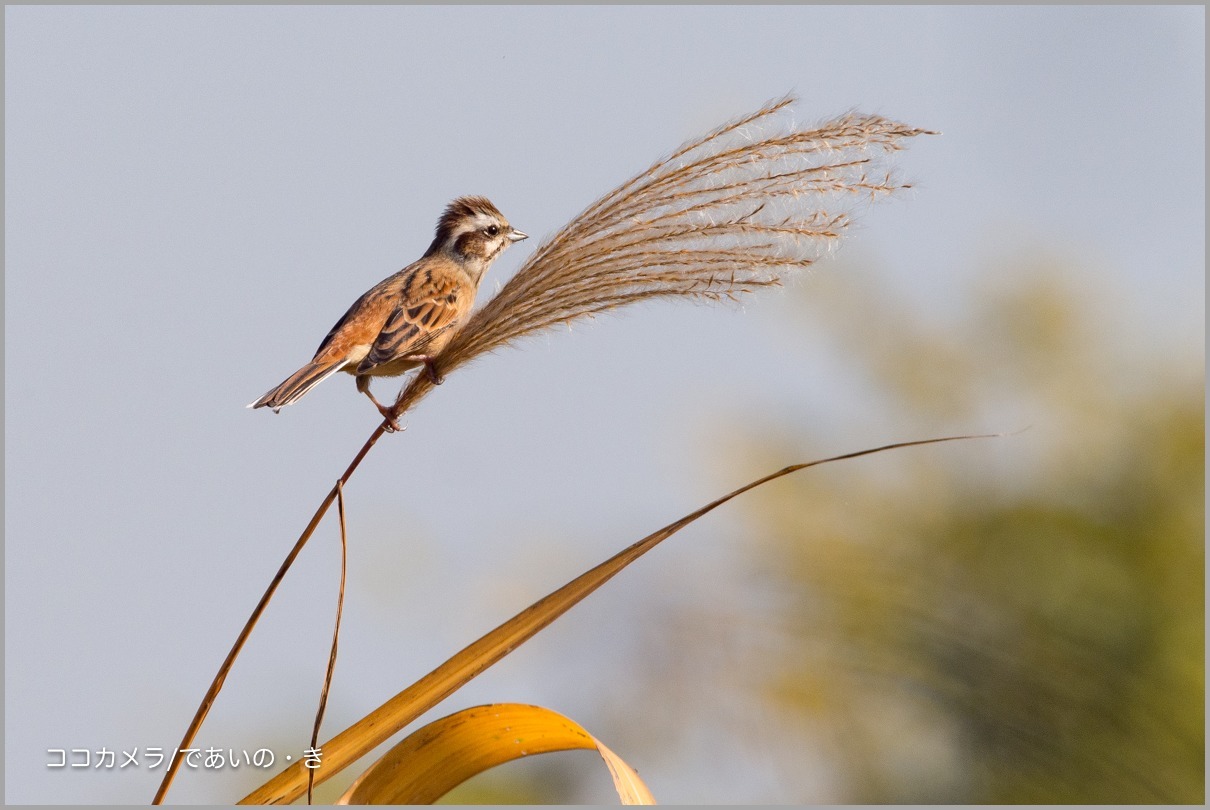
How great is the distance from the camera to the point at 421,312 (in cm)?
500

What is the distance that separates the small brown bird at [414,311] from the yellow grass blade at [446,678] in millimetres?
1737

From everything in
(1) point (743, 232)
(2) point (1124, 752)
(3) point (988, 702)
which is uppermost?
(1) point (743, 232)

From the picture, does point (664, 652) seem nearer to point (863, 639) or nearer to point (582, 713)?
point (582, 713)

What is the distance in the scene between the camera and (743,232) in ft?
9.43

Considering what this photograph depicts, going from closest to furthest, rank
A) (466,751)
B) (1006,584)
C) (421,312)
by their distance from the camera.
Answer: (466,751) → (421,312) → (1006,584)

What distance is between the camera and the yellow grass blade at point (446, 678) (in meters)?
2.66

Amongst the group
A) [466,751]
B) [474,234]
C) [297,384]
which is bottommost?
[466,751]

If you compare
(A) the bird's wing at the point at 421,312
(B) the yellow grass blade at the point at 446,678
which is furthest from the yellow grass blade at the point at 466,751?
(A) the bird's wing at the point at 421,312

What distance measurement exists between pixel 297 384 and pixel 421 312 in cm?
69

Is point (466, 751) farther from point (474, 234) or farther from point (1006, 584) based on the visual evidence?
point (1006, 584)

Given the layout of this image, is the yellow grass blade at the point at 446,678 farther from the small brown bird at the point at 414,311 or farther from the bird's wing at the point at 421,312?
the bird's wing at the point at 421,312

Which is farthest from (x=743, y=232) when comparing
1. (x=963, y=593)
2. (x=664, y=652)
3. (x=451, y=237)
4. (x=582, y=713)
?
(x=963, y=593)

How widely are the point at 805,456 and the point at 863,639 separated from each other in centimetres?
312

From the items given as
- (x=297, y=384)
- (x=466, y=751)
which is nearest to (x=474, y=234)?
(x=297, y=384)
